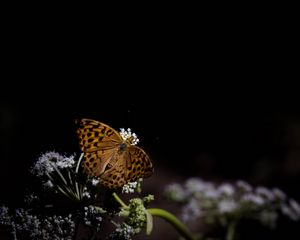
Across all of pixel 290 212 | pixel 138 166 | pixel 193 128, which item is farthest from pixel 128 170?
pixel 193 128

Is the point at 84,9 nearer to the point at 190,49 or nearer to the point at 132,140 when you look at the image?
the point at 190,49

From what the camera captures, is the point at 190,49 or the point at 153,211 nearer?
the point at 153,211

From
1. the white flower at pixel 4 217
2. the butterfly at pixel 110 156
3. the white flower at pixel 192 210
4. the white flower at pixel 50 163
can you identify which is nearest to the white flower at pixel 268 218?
the white flower at pixel 192 210

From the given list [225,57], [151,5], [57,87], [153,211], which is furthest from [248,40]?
[153,211]

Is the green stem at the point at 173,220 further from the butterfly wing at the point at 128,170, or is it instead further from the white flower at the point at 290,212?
the white flower at the point at 290,212

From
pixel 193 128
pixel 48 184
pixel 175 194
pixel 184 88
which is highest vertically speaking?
pixel 184 88

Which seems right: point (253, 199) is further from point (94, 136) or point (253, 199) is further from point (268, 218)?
point (94, 136)
